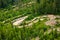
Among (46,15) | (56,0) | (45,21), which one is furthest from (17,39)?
Answer: (56,0)

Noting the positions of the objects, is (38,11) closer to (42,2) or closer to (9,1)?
(42,2)

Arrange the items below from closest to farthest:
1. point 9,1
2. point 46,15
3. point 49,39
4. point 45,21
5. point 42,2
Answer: point 49,39, point 45,21, point 46,15, point 42,2, point 9,1

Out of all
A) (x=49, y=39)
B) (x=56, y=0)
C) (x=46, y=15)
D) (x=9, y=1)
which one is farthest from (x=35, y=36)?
(x=9, y=1)

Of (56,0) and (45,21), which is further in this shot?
(56,0)

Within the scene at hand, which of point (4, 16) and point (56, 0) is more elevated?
point (56, 0)

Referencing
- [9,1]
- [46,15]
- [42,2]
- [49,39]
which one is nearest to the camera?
[49,39]

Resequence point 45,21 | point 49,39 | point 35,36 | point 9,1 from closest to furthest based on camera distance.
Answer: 1. point 49,39
2. point 35,36
3. point 45,21
4. point 9,1

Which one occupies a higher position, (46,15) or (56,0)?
(56,0)

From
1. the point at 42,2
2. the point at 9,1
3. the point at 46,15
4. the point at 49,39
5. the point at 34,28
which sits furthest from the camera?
the point at 9,1

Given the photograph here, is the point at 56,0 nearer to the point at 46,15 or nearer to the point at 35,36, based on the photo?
the point at 46,15
